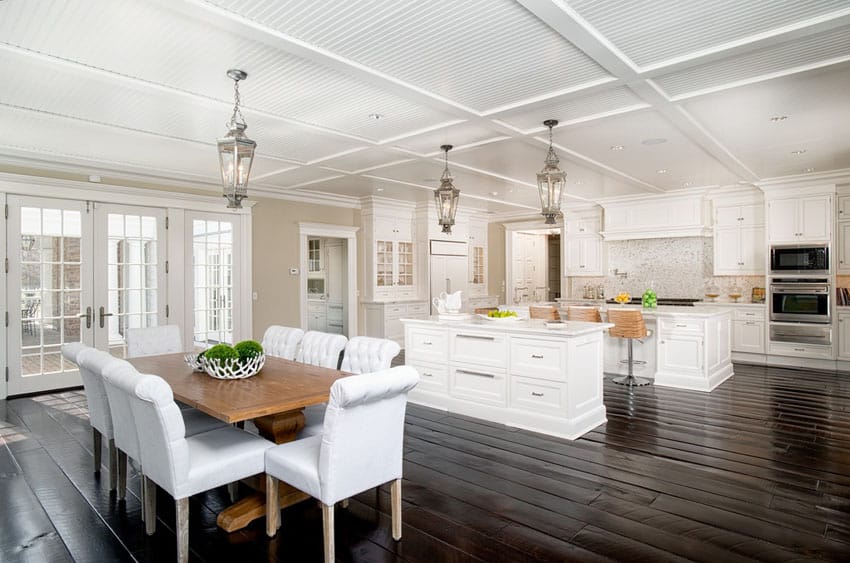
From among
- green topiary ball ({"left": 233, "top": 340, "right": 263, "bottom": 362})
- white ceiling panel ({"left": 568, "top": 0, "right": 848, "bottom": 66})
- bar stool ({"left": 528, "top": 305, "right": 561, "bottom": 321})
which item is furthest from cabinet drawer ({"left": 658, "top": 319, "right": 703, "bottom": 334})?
green topiary ball ({"left": 233, "top": 340, "right": 263, "bottom": 362})

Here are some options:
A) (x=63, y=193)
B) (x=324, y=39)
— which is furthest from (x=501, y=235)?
(x=324, y=39)

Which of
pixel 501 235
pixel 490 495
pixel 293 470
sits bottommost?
pixel 490 495

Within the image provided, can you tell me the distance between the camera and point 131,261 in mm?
6191

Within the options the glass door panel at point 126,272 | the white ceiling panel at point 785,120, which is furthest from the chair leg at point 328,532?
the glass door panel at point 126,272

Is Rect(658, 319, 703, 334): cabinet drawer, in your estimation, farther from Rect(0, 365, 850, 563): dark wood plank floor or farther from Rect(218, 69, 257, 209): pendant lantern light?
Rect(218, 69, 257, 209): pendant lantern light

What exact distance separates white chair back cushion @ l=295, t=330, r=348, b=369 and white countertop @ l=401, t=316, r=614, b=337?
1.30 meters

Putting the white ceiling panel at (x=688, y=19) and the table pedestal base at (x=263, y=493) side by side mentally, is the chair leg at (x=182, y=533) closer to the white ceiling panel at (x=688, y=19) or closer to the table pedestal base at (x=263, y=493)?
the table pedestal base at (x=263, y=493)

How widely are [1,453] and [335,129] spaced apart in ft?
11.9

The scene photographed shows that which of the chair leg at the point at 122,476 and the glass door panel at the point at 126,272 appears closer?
the chair leg at the point at 122,476

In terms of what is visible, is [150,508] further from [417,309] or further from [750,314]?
[750,314]

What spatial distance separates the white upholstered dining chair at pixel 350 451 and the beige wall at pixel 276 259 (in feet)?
17.1

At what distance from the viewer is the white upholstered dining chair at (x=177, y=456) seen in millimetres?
2174

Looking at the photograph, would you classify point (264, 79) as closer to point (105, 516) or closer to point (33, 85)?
point (33, 85)

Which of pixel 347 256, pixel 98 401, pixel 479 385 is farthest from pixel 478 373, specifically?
pixel 347 256
